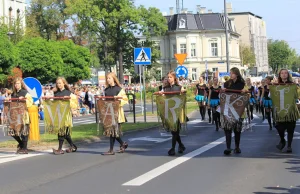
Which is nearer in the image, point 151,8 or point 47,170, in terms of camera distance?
point 47,170

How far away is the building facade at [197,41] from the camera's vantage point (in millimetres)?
103125

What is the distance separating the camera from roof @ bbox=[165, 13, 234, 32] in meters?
104

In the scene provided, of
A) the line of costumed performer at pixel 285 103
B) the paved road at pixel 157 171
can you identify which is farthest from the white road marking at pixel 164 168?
the line of costumed performer at pixel 285 103

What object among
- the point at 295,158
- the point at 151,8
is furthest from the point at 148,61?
the point at 151,8

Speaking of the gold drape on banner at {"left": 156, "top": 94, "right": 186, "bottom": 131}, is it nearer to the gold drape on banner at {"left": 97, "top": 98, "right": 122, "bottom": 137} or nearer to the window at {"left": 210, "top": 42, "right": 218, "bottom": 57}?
the gold drape on banner at {"left": 97, "top": 98, "right": 122, "bottom": 137}

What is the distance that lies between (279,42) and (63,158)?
152 m

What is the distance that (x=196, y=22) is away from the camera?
105 m

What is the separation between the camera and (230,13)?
458 ft

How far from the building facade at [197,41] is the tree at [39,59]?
4265 cm

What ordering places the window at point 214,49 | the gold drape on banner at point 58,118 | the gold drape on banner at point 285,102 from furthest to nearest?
the window at point 214,49
the gold drape on banner at point 58,118
the gold drape on banner at point 285,102

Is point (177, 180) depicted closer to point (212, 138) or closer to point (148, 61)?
point (212, 138)

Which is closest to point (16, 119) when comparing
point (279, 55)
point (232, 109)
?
point (232, 109)

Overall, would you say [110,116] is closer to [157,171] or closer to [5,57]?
[157,171]

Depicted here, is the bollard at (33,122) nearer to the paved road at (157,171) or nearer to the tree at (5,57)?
the paved road at (157,171)
